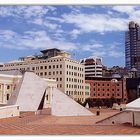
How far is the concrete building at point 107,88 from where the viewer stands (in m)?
10.3

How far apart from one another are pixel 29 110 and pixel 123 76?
2465 millimetres

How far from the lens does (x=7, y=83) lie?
11516 mm

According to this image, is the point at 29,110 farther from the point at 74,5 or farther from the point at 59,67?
the point at 74,5

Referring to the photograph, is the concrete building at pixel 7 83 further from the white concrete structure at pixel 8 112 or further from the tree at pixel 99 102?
the tree at pixel 99 102

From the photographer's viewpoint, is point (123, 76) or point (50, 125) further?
point (123, 76)

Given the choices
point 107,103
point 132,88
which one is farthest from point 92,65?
point 132,88

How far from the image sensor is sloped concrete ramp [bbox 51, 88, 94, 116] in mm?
9875

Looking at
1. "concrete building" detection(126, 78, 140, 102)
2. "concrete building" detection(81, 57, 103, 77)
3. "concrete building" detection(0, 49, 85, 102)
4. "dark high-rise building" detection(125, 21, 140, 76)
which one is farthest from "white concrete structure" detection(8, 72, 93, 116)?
"dark high-rise building" detection(125, 21, 140, 76)

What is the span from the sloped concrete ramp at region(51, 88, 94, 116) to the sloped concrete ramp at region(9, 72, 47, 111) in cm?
53

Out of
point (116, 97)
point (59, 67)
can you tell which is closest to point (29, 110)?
point (59, 67)

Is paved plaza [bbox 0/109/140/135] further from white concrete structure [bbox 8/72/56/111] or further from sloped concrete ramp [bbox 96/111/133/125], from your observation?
white concrete structure [bbox 8/72/56/111]

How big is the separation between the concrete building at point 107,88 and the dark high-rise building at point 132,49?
1060mm

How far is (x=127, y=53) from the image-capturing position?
28.8ft

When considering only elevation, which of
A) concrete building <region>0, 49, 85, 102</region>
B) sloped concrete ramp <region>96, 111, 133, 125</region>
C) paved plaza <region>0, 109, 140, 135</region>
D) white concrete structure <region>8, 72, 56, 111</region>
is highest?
concrete building <region>0, 49, 85, 102</region>
